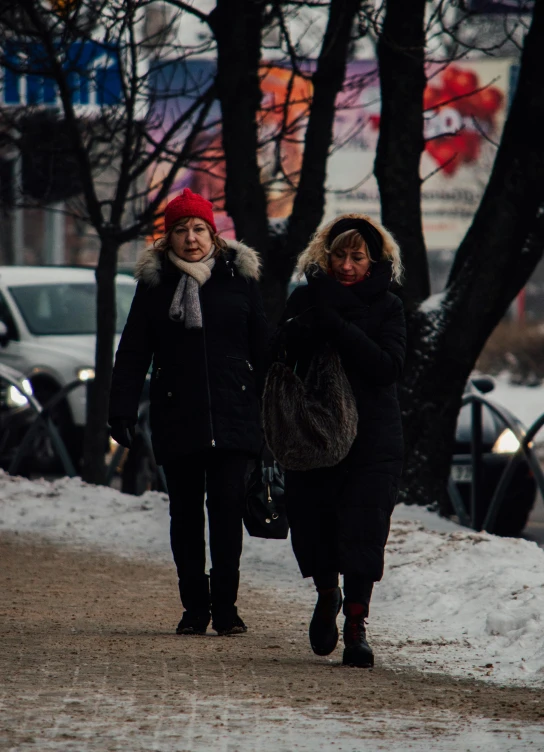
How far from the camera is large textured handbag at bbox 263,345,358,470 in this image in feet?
16.1

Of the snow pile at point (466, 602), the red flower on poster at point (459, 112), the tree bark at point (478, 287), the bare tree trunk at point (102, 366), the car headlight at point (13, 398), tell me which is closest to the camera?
the snow pile at point (466, 602)

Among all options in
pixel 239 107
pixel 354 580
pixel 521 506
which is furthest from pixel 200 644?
pixel 521 506

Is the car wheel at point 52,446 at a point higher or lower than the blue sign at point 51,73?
lower

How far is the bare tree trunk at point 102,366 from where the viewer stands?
1007cm

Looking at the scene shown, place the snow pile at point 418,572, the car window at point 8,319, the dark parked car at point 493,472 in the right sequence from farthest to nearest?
the car window at point 8,319
the dark parked car at point 493,472
the snow pile at point 418,572

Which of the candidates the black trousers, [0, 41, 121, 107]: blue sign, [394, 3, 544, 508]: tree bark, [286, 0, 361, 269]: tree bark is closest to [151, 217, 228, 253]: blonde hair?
the black trousers

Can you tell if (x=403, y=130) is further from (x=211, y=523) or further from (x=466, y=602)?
(x=211, y=523)

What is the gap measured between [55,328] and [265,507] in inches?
318

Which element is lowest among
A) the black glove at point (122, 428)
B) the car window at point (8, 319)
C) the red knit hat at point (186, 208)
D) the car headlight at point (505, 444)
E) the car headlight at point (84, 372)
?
the car headlight at point (505, 444)

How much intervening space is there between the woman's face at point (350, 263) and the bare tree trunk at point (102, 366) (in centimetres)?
514

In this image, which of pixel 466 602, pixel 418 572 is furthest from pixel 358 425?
pixel 418 572

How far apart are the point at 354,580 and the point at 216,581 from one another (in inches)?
29.6

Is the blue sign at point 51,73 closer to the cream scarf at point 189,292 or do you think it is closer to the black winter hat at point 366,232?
the cream scarf at point 189,292

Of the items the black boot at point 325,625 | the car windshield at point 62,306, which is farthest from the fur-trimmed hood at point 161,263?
the car windshield at point 62,306
